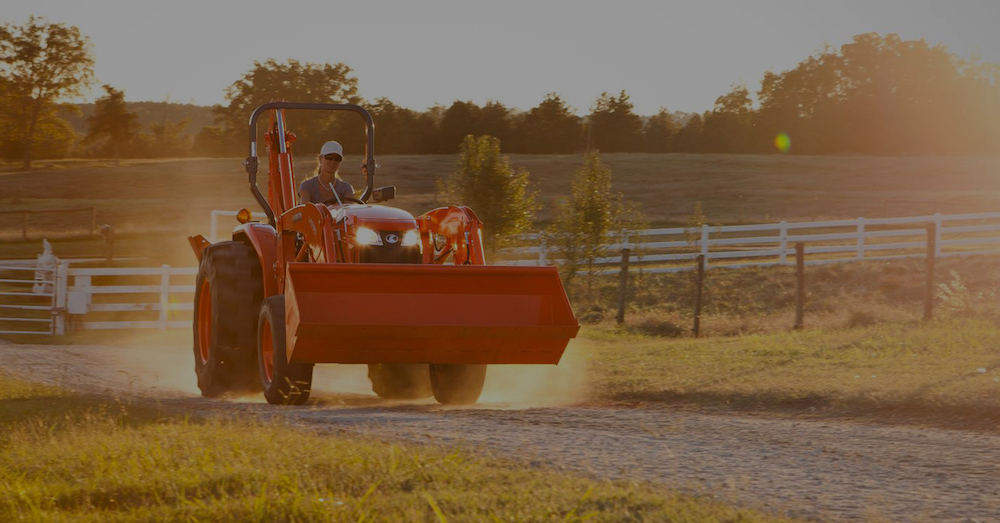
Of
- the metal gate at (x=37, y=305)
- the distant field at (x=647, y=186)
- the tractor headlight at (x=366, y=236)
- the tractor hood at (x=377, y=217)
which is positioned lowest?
the metal gate at (x=37, y=305)

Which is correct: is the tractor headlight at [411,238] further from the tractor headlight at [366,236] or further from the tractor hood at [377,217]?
the tractor headlight at [366,236]

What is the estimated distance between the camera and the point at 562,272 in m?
27.3

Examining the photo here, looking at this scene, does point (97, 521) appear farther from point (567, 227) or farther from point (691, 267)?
point (691, 267)

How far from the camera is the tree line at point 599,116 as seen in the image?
7262 cm

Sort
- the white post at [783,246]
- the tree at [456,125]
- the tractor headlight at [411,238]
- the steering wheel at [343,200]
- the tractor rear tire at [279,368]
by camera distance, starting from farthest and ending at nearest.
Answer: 1. the tree at [456,125]
2. the white post at [783,246]
3. the steering wheel at [343,200]
4. the tractor headlight at [411,238]
5. the tractor rear tire at [279,368]

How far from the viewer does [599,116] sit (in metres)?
77.3

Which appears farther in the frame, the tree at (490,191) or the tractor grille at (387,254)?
the tree at (490,191)

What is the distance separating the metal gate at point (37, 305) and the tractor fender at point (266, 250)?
12517 mm

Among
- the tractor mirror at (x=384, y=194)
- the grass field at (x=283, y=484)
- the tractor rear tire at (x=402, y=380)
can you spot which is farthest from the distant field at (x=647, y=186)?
the grass field at (x=283, y=484)

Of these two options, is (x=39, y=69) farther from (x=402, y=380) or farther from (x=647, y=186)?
(x=402, y=380)

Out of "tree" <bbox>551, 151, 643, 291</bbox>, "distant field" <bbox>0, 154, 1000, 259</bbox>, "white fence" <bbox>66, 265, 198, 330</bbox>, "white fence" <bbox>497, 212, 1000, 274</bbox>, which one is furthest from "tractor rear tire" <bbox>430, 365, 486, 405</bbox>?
"distant field" <bbox>0, 154, 1000, 259</bbox>

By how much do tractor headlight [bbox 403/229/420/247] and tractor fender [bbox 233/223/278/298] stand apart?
1.14 metres

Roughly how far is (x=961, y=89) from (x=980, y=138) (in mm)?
4355

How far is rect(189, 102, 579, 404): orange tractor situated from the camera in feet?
30.0
